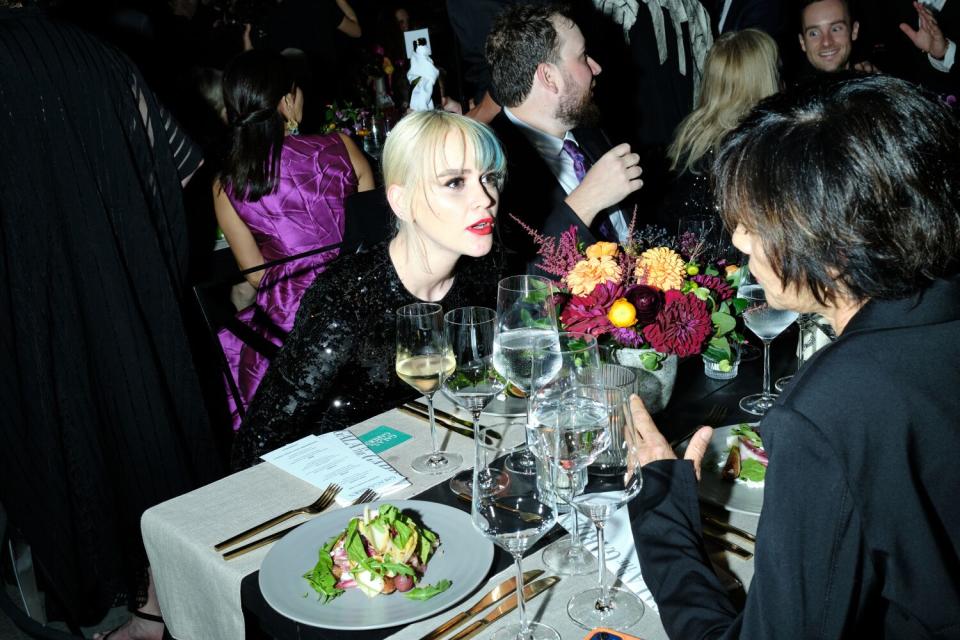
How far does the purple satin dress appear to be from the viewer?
308 centimetres

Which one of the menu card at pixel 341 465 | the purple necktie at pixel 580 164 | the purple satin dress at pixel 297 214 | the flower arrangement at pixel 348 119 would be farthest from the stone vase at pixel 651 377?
the flower arrangement at pixel 348 119

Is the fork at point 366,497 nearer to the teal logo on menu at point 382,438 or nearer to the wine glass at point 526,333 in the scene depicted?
the teal logo on menu at point 382,438

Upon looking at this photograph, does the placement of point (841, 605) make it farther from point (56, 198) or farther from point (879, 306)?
point (56, 198)

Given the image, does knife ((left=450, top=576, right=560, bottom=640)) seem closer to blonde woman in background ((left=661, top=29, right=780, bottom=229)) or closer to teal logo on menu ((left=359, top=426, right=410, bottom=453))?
teal logo on menu ((left=359, top=426, right=410, bottom=453))

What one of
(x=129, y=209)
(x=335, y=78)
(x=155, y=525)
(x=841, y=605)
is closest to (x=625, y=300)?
(x=841, y=605)

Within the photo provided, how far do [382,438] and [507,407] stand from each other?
26 centimetres

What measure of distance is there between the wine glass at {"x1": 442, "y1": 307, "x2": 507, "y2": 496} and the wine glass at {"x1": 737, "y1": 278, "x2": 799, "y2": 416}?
0.54 meters

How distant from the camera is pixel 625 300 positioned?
1543mm

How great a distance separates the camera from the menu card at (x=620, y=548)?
1107mm

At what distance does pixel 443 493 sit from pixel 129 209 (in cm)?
126

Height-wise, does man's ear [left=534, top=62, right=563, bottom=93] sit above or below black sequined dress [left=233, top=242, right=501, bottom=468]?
above

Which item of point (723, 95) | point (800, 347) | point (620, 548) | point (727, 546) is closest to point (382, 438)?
point (620, 548)

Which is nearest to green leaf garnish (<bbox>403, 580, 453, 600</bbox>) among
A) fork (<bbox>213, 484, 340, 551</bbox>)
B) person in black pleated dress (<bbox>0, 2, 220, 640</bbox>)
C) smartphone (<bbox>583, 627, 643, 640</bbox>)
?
smartphone (<bbox>583, 627, 643, 640</bbox>)

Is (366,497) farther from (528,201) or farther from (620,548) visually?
(528,201)
